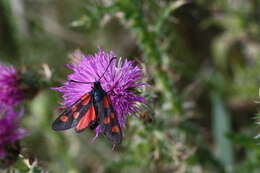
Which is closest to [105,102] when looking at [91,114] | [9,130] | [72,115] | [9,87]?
[91,114]

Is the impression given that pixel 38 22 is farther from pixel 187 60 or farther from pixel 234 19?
pixel 234 19

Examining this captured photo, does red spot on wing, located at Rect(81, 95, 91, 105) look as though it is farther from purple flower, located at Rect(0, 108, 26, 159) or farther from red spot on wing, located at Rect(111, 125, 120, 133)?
purple flower, located at Rect(0, 108, 26, 159)

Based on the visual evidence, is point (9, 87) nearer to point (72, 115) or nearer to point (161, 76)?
point (72, 115)

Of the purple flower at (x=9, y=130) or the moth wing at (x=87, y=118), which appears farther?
the purple flower at (x=9, y=130)

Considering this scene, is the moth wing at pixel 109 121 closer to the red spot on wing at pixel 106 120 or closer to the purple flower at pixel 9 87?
the red spot on wing at pixel 106 120

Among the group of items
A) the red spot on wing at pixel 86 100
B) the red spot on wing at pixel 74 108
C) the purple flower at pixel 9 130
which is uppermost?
the red spot on wing at pixel 86 100

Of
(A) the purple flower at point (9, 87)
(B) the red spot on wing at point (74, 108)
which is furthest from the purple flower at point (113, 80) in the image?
(A) the purple flower at point (9, 87)

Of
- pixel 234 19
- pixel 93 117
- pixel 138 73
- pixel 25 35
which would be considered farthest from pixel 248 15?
pixel 25 35
